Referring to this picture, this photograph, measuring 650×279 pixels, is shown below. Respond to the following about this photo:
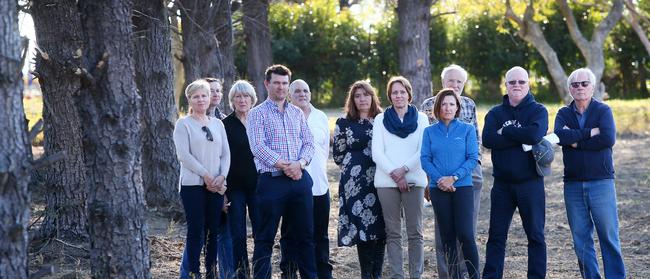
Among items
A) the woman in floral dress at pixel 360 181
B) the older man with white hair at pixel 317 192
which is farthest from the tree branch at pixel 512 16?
the woman in floral dress at pixel 360 181

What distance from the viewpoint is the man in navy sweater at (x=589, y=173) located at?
7.20m

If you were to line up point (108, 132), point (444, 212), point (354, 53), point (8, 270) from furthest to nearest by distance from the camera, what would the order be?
point (354, 53), point (444, 212), point (108, 132), point (8, 270)

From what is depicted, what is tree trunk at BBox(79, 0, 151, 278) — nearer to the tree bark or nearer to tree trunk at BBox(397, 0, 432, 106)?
tree trunk at BBox(397, 0, 432, 106)

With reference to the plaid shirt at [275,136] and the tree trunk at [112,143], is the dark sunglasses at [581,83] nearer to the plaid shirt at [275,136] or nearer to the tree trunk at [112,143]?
the plaid shirt at [275,136]

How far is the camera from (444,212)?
7.31m

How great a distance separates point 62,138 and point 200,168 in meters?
2.39

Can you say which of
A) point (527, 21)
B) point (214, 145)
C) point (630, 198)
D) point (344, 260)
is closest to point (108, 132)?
point (214, 145)

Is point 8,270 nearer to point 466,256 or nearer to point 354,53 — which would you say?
point 466,256

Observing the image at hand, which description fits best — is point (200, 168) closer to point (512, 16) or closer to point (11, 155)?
point (11, 155)

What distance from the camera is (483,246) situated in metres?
9.99

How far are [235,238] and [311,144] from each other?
96cm

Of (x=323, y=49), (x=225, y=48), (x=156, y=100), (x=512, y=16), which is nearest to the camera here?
(x=156, y=100)

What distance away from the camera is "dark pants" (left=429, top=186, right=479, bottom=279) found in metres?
7.27

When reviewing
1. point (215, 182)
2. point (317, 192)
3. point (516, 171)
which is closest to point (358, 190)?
point (317, 192)
